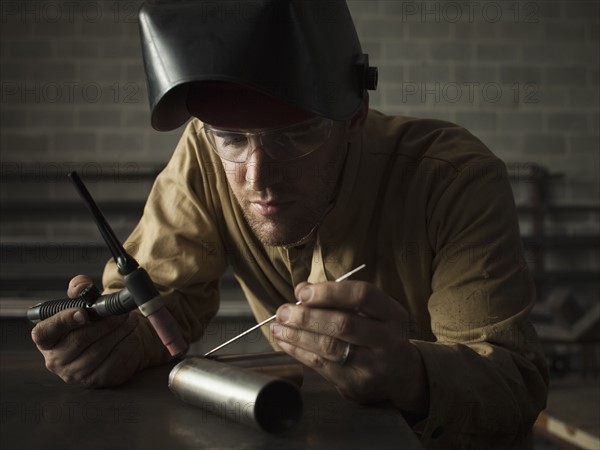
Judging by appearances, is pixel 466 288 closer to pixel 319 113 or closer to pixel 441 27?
pixel 319 113

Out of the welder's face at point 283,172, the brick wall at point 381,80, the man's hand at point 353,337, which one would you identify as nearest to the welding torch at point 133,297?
the man's hand at point 353,337

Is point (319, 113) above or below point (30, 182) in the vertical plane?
above

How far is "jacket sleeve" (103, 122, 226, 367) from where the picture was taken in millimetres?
1511

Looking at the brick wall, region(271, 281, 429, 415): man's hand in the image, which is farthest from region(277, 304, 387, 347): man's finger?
the brick wall

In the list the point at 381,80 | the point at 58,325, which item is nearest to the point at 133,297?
the point at 58,325

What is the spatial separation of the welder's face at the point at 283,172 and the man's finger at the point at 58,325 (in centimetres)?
37

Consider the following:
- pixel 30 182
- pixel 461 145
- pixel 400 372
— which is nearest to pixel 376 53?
pixel 30 182

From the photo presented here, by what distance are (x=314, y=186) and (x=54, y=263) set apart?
320 centimetres

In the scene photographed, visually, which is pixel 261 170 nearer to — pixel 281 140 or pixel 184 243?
pixel 281 140

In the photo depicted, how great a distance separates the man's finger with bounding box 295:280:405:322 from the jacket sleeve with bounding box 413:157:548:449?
0.15m

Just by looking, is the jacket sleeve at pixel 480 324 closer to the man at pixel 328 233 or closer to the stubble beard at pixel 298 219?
the man at pixel 328 233

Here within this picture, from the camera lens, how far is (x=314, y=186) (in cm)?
138

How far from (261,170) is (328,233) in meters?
0.25

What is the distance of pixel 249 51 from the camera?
1.09 m
